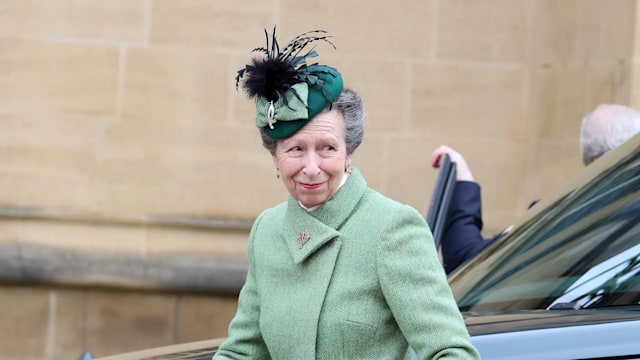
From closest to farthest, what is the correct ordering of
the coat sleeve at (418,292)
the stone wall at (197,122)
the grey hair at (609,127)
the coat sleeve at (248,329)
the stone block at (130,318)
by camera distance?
the coat sleeve at (418,292) < the coat sleeve at (248,329) < the grey hair at (609,127) < the stone wall at (197,122) < the stone block at (130,318)

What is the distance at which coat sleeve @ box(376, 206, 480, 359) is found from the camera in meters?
2.30

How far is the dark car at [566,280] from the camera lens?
2533 millimetres

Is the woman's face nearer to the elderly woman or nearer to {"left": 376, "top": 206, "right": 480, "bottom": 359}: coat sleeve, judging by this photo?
the elderly woman

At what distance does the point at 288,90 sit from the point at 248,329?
0.50 meters

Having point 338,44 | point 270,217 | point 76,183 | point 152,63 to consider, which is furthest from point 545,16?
point 270,217

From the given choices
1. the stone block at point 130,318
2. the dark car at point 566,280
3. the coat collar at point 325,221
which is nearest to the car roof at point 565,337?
the dark car at point 566,280

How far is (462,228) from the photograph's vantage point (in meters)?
4.88

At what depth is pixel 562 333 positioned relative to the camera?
8.38 ft

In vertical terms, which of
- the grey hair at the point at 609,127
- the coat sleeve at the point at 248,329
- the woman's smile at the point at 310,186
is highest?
the grey hair at the point at 609,127

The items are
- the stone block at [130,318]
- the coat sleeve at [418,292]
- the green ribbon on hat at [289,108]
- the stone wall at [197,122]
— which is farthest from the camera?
the stone block at [130,318]

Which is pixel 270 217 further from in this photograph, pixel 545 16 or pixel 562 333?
pixel 545 16

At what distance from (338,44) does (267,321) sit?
16.6 feet

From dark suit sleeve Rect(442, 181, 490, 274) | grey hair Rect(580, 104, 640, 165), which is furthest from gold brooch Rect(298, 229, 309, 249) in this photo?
grey hair Rect(580, 104, 640, 165)

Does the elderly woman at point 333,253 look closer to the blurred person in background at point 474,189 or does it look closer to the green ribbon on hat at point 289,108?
the green ribbon on hat at point 289,108
